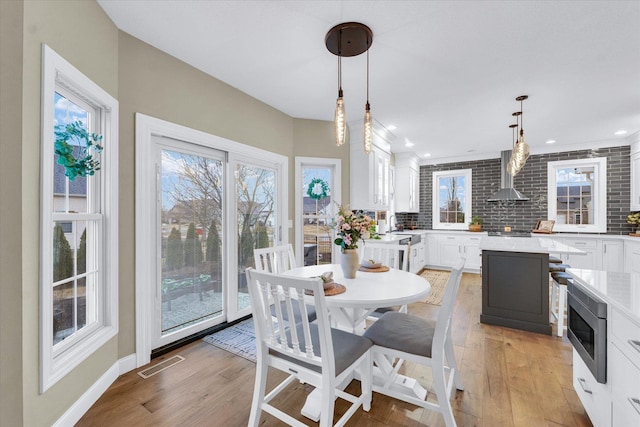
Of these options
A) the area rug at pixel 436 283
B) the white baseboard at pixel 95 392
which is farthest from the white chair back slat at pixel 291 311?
the area rug at pixel 436 283

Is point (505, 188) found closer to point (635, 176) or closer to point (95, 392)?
point (635, 176)

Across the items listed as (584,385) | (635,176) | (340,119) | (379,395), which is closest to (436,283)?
(584,385)

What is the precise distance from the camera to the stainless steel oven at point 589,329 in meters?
1.36

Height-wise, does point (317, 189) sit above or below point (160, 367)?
above

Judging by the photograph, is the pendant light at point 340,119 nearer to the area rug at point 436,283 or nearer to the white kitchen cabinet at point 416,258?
the area rug at point 436,283

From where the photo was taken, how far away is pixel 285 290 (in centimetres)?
139

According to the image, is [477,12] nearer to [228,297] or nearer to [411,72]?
[411,72]

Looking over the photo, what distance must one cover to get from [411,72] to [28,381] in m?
3.46

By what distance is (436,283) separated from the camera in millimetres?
4996

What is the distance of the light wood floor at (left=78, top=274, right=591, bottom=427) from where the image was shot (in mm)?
1687

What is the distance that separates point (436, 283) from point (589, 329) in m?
3.60

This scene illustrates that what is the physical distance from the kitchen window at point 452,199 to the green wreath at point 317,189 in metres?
3.72

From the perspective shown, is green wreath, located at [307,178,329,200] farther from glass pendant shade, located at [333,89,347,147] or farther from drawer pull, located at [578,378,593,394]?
drawer pull, located at [578,378,593,394]

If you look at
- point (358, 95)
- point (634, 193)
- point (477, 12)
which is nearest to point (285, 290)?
point (477, 12)
